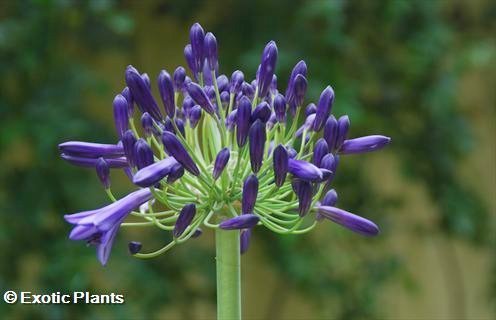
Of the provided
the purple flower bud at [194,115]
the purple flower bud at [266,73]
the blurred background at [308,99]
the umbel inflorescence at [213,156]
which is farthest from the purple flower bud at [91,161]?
the blurred background at [308,99]

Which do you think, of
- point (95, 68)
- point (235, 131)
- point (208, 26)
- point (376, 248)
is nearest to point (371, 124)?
point (376, 248)

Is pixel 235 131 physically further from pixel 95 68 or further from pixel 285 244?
pixel 95 68

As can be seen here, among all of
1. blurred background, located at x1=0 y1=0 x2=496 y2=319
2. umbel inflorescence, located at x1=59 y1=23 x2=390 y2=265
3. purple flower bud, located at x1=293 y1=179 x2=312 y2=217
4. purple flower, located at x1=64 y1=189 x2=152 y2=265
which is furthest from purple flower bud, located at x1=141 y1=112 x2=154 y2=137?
blurred background, located at x1=0 y1=0 x2=496 y2=319

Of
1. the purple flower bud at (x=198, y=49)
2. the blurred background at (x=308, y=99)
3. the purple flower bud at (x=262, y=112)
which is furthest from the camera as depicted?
the blurred background at (x=308, y=99)

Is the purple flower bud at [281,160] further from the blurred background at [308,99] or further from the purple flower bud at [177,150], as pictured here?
the blurred background at [308,99]

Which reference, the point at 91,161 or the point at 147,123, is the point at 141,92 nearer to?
the point at 147,123

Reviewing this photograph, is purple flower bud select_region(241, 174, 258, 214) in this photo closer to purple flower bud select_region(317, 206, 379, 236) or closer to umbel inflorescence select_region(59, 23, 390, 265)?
umbel inflorescence select_region(59, 23, 390, 265)
